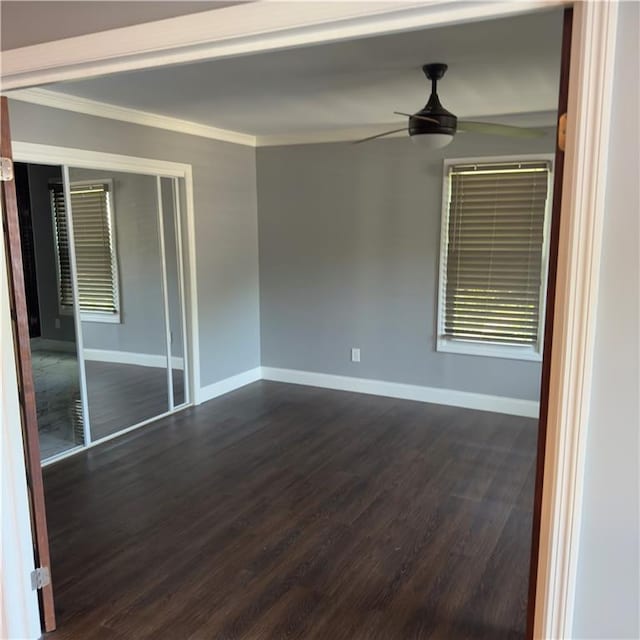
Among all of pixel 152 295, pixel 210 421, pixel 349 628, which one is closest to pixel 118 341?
pixel 152 295

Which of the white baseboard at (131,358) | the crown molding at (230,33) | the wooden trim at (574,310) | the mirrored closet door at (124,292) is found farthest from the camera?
the white baseboard at (131,358)

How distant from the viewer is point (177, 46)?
1484 millimetres

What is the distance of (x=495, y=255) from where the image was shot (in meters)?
4.70

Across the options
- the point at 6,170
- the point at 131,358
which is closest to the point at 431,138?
the point at 6,170

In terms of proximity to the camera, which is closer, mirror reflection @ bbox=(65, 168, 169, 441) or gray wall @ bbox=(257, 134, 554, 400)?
mirror reflection @ bbox=(65, 168, 169, 441)

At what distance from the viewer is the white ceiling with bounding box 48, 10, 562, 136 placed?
2.64 metres

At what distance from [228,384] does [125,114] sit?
265cm

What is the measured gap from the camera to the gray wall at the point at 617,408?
110 cm

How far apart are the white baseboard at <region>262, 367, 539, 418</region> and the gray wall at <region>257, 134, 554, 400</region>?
7 centimetres

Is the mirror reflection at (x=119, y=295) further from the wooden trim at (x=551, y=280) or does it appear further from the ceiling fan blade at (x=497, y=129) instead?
the wooden trim at (x=551, y=280)

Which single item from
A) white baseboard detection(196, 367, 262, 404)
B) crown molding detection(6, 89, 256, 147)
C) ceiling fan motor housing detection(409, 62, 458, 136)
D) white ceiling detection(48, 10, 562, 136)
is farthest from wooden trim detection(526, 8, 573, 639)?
white baseboard detection(196, 367, 262, 404)

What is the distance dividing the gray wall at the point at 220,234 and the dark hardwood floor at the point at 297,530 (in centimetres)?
97

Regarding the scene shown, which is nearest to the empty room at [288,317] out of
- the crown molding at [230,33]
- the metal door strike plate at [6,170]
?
the crown molding at [230,33]

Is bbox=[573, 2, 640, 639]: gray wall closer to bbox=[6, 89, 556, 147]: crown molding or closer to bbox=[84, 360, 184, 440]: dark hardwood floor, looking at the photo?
bbox=[6, 89, 556, 147]: crown molding
